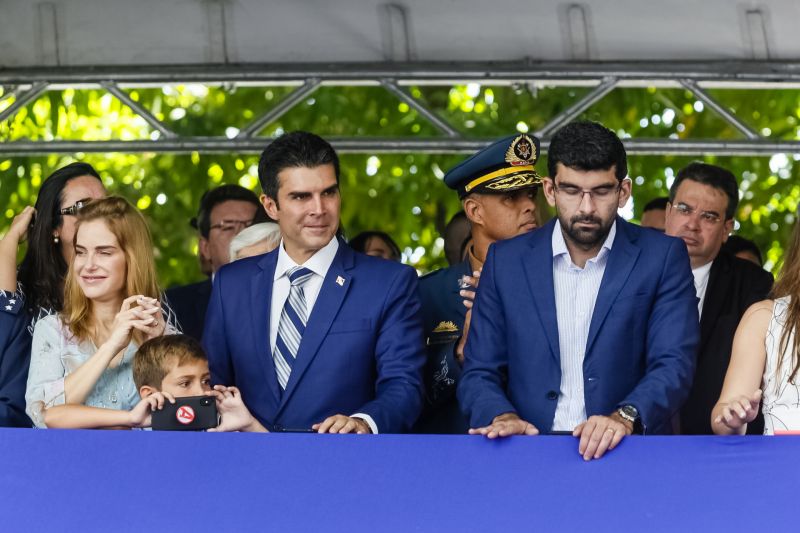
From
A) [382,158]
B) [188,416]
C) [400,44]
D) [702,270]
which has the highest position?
[382,158]

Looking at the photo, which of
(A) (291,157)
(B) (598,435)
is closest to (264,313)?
(A) (291,157)

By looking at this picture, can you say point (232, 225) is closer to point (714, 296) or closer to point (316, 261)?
point (316, 261)

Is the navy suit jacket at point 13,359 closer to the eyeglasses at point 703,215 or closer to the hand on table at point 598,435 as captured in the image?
the hand on table at point 598,435

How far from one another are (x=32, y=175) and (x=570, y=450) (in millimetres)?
7960

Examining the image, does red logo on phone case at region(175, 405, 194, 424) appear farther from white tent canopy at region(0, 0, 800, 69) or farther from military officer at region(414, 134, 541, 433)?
white tent canopy at region(0, 0, 800, 69)

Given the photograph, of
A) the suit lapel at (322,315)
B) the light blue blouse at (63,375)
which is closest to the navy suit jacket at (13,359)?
the light blue blouse at (63,375)

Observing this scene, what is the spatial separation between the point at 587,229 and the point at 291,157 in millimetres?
976

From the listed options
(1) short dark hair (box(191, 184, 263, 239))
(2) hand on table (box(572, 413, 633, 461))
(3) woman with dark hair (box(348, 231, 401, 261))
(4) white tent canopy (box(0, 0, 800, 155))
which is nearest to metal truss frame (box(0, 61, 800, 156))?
(4) white tent canopy (box(0, 0, 800, 155))

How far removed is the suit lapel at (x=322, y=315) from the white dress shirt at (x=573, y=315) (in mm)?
655

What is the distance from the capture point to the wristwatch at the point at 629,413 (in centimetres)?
369

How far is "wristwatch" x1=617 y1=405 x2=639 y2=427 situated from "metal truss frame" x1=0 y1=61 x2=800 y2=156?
3.36 m

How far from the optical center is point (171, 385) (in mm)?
4184

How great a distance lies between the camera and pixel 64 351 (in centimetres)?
440

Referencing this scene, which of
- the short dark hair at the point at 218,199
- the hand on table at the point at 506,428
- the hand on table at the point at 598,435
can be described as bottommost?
the hand on table at the point at 598,435
